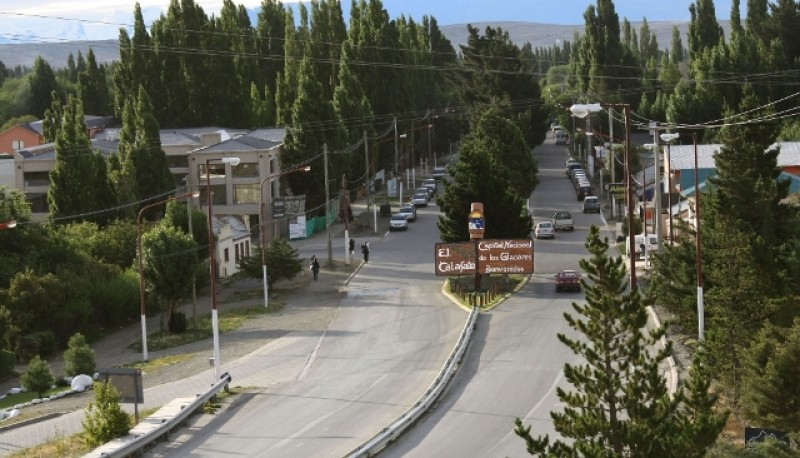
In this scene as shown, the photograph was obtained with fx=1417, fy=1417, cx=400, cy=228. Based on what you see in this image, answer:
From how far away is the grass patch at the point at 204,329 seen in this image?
55.3 metres

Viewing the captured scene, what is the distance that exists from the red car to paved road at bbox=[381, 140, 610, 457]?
377 millimetres

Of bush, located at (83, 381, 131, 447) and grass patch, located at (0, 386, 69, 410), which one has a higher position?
bush, located at (83, 381, 131, 447)

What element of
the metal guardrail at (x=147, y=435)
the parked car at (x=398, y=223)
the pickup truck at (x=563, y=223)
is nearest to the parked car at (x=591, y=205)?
the pickup truck at (x=563, y=223)

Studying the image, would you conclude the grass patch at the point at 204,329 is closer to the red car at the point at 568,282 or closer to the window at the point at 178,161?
the red car at the point at 568,282

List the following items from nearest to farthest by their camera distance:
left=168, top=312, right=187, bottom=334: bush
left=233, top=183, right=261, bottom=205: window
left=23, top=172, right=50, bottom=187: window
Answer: left=168, top=312, right=187, bottom=334: bush
left=233, top=183, right=261, bottom=205: window
left=23, top=172, right=50, bottom=187: window

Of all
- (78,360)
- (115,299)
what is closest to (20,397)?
(78,360)

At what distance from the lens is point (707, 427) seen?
2388 cm

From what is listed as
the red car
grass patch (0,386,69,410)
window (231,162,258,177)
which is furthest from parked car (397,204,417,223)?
grass patch (0,386,69,410)

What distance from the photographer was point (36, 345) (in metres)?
54.7

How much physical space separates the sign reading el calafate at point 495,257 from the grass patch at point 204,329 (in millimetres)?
8258

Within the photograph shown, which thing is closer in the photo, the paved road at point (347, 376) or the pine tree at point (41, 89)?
the paved road at point (347, 376)

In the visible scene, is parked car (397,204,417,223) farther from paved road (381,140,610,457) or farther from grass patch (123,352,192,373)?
grass patch (123,352,192,373)

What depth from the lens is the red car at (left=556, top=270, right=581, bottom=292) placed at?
59.8 m

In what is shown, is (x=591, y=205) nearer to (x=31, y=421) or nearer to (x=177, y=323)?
(x=177, y=323)
